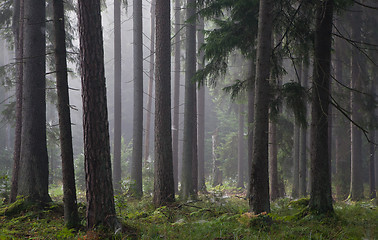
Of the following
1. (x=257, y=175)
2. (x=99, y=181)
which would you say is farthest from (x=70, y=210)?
(x=257, y=175)

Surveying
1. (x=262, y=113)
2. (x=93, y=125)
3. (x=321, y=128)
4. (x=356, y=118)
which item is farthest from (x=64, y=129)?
(x=356, y=118)

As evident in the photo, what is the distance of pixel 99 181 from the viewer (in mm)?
5371

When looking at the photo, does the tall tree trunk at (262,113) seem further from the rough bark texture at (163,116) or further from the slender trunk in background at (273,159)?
the slender trunk in background at (273,159)

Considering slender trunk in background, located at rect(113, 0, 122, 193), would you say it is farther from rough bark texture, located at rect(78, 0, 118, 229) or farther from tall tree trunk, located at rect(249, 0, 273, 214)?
tall tree trunk, located at rect(249, 0, 273, 214)

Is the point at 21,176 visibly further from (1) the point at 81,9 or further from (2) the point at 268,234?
(2) the point at 268,234

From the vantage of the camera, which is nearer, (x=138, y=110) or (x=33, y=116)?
(x=33, y=116)

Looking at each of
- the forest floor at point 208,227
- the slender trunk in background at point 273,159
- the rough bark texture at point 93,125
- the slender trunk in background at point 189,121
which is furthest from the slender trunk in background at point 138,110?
the rough bark texture at point 93,125

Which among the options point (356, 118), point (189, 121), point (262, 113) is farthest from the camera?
point (356, 118)

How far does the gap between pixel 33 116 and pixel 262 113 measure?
6080 mm

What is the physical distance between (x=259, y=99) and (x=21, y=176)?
6.44 meters

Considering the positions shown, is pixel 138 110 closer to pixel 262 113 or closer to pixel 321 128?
pixel 262 113

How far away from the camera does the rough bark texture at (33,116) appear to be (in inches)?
315

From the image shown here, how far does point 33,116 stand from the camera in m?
8.20

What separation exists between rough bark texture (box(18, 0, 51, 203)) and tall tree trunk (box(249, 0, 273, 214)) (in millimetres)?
5551
